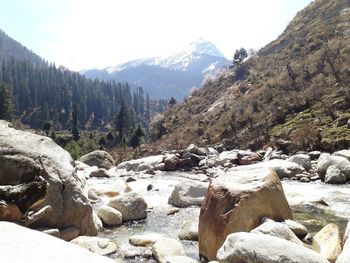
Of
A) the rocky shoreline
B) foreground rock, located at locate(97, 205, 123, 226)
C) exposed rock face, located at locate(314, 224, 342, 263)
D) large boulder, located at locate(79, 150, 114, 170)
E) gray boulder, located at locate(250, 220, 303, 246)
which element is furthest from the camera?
large boulder, located at locate(79, 150, 114, 170)

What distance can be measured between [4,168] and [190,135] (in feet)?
193

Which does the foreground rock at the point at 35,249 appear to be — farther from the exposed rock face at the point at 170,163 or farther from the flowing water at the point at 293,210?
the exposed rock face at the point at 170,163

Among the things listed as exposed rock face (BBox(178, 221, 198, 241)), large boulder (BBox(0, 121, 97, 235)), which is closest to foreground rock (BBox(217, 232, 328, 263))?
exposed rock face (BBox(178, 221, 198, 241))

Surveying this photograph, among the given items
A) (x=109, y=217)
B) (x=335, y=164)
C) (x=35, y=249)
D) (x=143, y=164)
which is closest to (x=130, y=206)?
(x=109, y=217)

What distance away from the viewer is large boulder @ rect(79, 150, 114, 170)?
155ft

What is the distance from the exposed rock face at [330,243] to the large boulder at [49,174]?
7.97m

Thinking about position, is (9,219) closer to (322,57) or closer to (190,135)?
(190,135)

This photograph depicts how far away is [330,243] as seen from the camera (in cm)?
1071

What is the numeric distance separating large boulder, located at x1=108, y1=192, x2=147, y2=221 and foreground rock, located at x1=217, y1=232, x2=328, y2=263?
10108mm

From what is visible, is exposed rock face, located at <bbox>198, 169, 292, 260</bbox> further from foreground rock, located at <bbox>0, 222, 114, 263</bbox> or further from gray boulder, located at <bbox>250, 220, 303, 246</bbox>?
foreground rock, located at <bbox>0, 222, 114, 263</bbox>

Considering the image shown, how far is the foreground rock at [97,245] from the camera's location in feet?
43.0

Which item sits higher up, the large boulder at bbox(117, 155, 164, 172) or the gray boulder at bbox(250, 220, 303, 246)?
the gray boulder at bbox(250, 220, 303, 246)

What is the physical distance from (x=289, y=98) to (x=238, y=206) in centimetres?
5085

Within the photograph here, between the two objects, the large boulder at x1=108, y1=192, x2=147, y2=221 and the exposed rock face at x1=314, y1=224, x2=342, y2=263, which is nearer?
the exposed rock face at x1=314, y1=224, x2=342, y2=263
